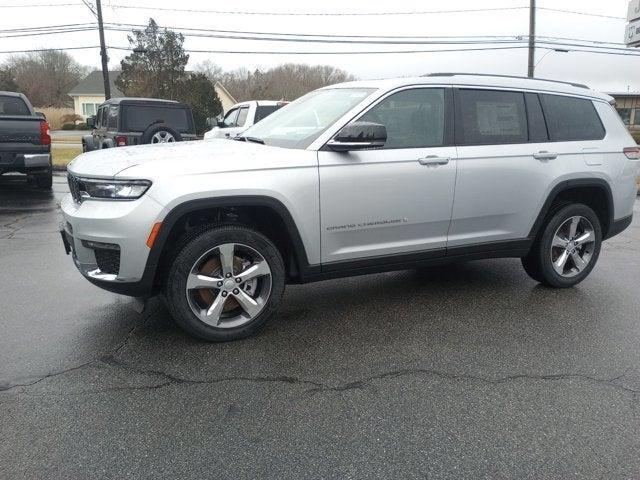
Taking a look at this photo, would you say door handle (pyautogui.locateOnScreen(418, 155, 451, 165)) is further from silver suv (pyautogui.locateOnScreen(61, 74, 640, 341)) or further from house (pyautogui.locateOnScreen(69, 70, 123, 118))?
house (pyautogui.locateOnScreen(69, 70, 123, 118))

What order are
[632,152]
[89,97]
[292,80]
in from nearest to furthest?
[632,152] → [292,80] → [89,97]

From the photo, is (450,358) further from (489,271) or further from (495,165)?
(489,271)

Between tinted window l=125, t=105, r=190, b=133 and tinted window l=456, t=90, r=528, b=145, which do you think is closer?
tinted window l=456, t=90, r=528, b=145

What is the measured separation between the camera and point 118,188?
3457mm

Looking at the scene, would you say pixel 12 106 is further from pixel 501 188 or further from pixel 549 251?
pixel 549 251

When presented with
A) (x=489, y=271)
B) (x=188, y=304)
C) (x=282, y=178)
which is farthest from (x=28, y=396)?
(x=489, y=271)

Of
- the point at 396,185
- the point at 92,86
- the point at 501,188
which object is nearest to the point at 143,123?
the point at 396,185

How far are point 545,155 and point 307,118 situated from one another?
2.09 m

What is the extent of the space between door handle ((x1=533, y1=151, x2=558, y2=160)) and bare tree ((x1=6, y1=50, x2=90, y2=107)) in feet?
239

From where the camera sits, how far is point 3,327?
13.3ft

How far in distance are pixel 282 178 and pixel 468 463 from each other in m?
2.13

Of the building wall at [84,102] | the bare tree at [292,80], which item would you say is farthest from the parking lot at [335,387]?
the building wall at [84,102]

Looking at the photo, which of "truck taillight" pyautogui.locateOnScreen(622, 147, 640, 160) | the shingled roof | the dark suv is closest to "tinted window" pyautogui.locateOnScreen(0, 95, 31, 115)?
the dark suv

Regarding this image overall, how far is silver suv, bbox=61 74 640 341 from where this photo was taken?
11.6 ft
